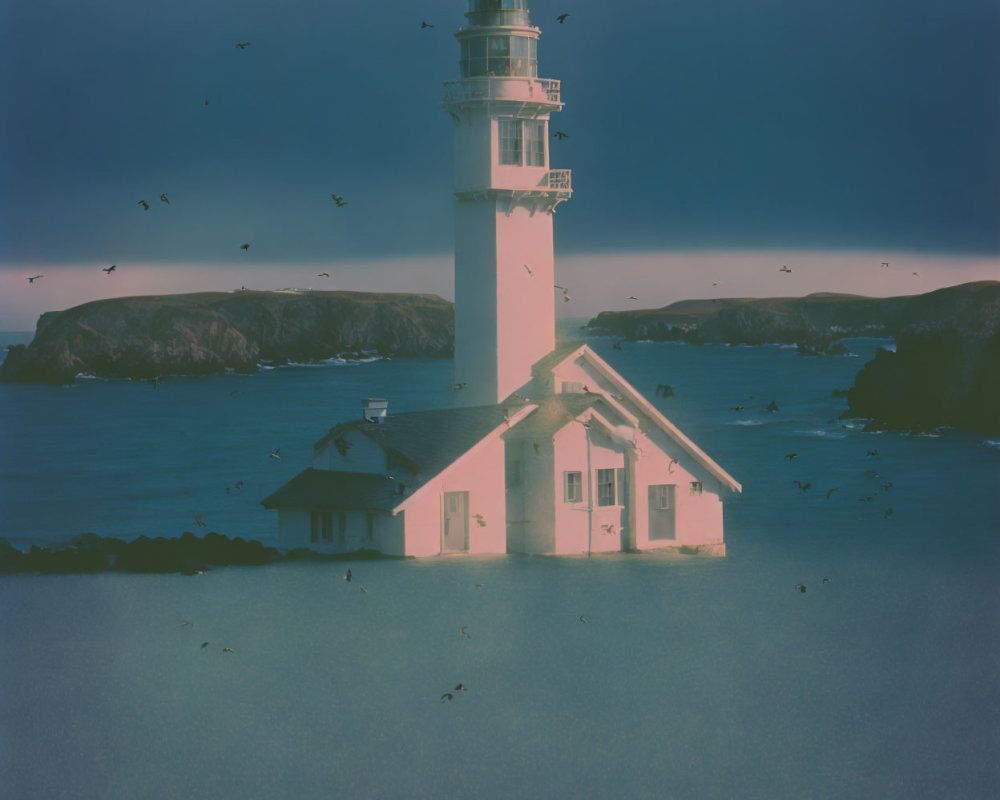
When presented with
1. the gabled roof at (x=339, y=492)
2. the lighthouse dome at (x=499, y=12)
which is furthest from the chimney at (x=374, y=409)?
the lighthouse dome at (x=499, y=12)

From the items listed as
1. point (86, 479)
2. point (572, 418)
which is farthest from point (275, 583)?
point (86, 479)

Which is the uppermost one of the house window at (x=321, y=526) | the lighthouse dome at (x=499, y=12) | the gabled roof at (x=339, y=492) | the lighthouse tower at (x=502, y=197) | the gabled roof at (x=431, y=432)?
the lighthouse dome at (x=499, y=12)

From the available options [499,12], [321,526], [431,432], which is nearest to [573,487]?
[431,432]

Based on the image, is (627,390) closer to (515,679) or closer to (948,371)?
(515,679)

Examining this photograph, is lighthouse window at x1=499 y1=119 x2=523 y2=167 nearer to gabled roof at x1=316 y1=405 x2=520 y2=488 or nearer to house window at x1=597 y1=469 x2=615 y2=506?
gabled roof at x1=316 y1=405 x2=520 y2=488

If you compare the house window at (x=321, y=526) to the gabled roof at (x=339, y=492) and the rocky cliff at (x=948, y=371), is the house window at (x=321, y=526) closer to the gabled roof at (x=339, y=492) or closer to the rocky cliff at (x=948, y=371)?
the gabled roof at (x=339, y=492)

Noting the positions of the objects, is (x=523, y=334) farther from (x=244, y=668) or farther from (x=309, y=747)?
(x=309, y=747)
